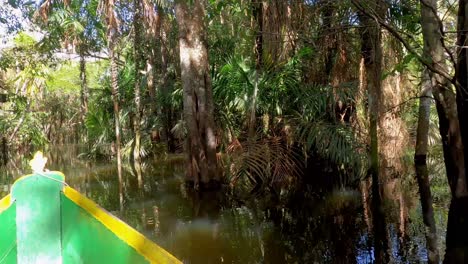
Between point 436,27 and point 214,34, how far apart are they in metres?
12.7

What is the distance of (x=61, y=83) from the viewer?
36625 millimetres

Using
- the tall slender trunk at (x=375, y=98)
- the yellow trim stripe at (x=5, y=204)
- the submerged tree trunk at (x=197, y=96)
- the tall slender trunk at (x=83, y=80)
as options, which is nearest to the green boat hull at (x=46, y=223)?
the yellow trim stripe at (x=5, y=204)

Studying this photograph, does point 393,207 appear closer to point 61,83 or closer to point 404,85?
point 404,85

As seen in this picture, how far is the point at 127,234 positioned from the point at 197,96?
8732 mm

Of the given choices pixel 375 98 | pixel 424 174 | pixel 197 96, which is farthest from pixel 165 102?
pixel 424 174

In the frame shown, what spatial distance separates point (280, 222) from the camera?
823 cm

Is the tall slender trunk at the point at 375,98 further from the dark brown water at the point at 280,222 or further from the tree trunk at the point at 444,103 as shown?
the tree trunk at the point at 444,103

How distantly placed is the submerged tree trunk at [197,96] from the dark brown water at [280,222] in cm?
68

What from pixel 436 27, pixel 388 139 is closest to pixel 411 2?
pixel 436 27

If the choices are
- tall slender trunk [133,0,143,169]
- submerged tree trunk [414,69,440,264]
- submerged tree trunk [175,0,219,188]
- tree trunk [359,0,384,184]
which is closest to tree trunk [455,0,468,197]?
submerged tree trunk [414,69,440,264]

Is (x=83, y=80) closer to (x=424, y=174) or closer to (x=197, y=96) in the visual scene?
(x=197, y=96)

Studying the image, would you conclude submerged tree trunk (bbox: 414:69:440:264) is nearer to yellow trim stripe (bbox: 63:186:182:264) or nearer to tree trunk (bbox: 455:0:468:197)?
tree trunk (bbox: 455:0:468:197)

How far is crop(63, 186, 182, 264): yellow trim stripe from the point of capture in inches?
89.5

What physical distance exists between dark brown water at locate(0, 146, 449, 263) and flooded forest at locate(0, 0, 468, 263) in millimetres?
39
